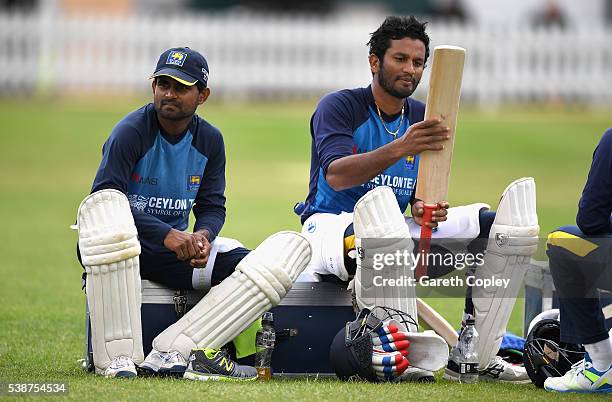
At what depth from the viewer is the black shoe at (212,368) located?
15.9ft

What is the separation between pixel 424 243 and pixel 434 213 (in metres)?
0.19

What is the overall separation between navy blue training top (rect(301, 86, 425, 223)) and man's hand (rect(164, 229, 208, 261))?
795 mm

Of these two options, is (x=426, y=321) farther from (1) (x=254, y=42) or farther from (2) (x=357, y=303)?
(1) (x=254, y=42)

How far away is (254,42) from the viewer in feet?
66.6

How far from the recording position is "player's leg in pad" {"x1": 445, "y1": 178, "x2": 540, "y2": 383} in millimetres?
5164

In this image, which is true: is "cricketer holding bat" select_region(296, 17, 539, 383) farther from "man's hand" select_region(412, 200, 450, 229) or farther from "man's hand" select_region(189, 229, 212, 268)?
"man's hand" select_region(189, 229, 212, 268)

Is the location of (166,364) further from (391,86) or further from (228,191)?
(228,191)

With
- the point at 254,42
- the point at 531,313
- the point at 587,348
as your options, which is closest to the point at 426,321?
the point at 531,313

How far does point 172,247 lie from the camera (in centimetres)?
502

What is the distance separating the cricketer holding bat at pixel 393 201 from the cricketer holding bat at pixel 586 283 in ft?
1.26

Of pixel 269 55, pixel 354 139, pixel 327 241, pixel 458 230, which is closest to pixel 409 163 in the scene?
pixel 354 139

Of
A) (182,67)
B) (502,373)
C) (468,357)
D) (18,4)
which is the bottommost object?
(502,373)

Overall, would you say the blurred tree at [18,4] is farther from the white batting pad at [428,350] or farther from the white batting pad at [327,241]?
the white batting pad at [428,350]

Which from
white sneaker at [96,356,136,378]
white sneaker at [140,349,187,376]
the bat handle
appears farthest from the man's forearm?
white sneaker at [96,356,136,378]
